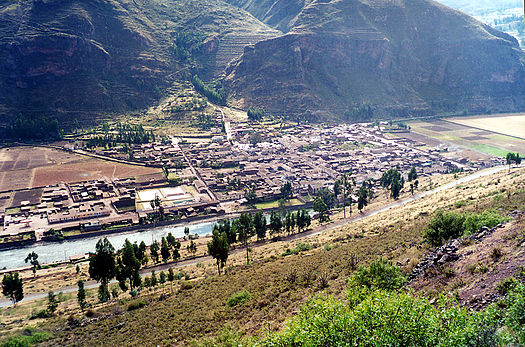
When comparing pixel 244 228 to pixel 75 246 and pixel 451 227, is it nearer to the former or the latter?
pixel 75 246

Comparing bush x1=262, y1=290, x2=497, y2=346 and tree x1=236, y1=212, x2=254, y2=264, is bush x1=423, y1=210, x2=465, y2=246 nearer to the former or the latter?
bush x1=262, y1=290, x2=497, y2=346

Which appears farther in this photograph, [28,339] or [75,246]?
Result: [75,246]

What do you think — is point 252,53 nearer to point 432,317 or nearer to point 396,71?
point 396,71

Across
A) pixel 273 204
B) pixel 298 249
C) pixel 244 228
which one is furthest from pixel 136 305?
pixel 273 204

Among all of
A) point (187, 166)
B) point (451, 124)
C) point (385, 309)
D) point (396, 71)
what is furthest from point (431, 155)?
point (385, 309)

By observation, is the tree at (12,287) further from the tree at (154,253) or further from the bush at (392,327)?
the bush at (392,327)

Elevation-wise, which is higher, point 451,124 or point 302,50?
point 302,50
